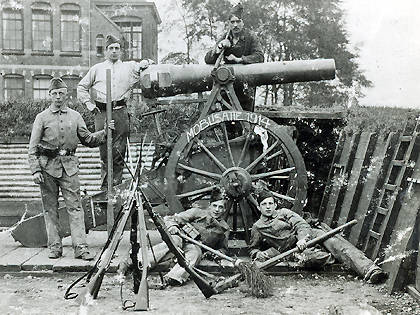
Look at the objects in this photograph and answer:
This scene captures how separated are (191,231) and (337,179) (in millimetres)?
2462

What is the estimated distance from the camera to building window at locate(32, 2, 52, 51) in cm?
1903

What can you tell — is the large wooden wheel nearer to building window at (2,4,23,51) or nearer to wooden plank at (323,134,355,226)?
wooden plank at (323,134,355,226)

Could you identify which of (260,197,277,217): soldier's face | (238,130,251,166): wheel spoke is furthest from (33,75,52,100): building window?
(260,197,277,217): soldier's face

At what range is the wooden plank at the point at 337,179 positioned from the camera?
21.6 ft

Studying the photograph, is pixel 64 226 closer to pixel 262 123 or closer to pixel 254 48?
pixel 262 123

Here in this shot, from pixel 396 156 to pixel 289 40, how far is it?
6.30m

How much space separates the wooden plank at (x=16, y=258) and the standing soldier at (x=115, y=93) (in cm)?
114

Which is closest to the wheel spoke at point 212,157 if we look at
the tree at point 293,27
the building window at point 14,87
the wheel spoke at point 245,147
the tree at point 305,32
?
the wheel spoke at point 245,147

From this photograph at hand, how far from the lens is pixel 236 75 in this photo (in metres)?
6.29

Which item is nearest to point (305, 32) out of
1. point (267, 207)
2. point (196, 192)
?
point (196, 192)

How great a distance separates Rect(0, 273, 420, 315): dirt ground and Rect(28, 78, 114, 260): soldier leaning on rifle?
2.30 ft

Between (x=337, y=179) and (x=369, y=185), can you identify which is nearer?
(x=369, y=185)

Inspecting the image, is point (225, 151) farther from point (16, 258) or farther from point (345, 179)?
point (16, 258)

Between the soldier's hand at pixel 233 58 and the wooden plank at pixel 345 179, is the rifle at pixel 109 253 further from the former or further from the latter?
the wooden plank at pixel 345 179
